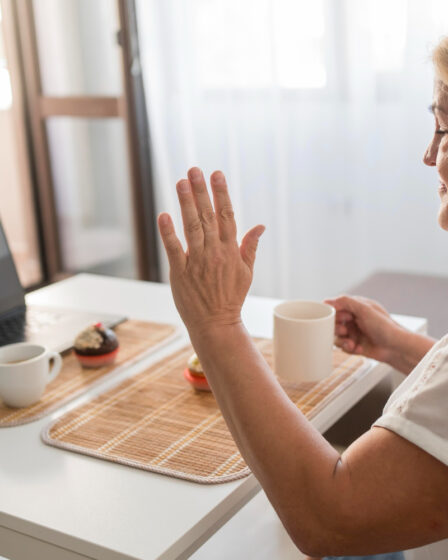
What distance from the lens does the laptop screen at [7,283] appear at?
1.45 metres

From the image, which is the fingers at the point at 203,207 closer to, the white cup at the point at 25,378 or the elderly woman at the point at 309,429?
the elderly woman at the point at 309,429

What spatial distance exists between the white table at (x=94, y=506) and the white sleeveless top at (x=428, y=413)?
0.70 ft

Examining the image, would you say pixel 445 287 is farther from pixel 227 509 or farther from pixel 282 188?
pixel 227 509

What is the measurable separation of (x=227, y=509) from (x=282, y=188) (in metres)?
2.42

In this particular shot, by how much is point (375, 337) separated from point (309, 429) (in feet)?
1.47

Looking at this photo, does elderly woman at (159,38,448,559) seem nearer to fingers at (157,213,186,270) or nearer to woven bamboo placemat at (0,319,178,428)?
fingers at (157,213,186,270)

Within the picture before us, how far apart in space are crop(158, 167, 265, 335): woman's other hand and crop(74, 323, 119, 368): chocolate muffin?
320 mm

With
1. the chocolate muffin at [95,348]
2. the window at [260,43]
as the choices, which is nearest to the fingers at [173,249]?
the chocolate muffin at [95,348]

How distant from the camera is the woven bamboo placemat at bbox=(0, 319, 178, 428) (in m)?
1.09

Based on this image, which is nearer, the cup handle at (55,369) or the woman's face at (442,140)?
the woman's face at (442,140)

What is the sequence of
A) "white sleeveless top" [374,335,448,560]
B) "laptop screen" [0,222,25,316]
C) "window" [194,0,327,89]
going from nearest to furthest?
Answer: "white sleeveless top" [374,335,448,560] → "laptop screen" [0,222,25,316] → "window" [194,0,327,89]

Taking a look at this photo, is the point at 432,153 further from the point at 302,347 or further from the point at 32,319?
the point at 32,319

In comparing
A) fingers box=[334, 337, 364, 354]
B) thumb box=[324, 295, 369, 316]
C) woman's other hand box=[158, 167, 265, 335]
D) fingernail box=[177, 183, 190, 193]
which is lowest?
fingers box=[334, 337, 364, 354]

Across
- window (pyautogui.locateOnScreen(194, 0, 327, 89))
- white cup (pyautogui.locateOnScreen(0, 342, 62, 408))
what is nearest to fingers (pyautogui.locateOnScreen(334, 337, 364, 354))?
white cup (pyautogui.locateOnScreen(0, 342, 62, 408))
